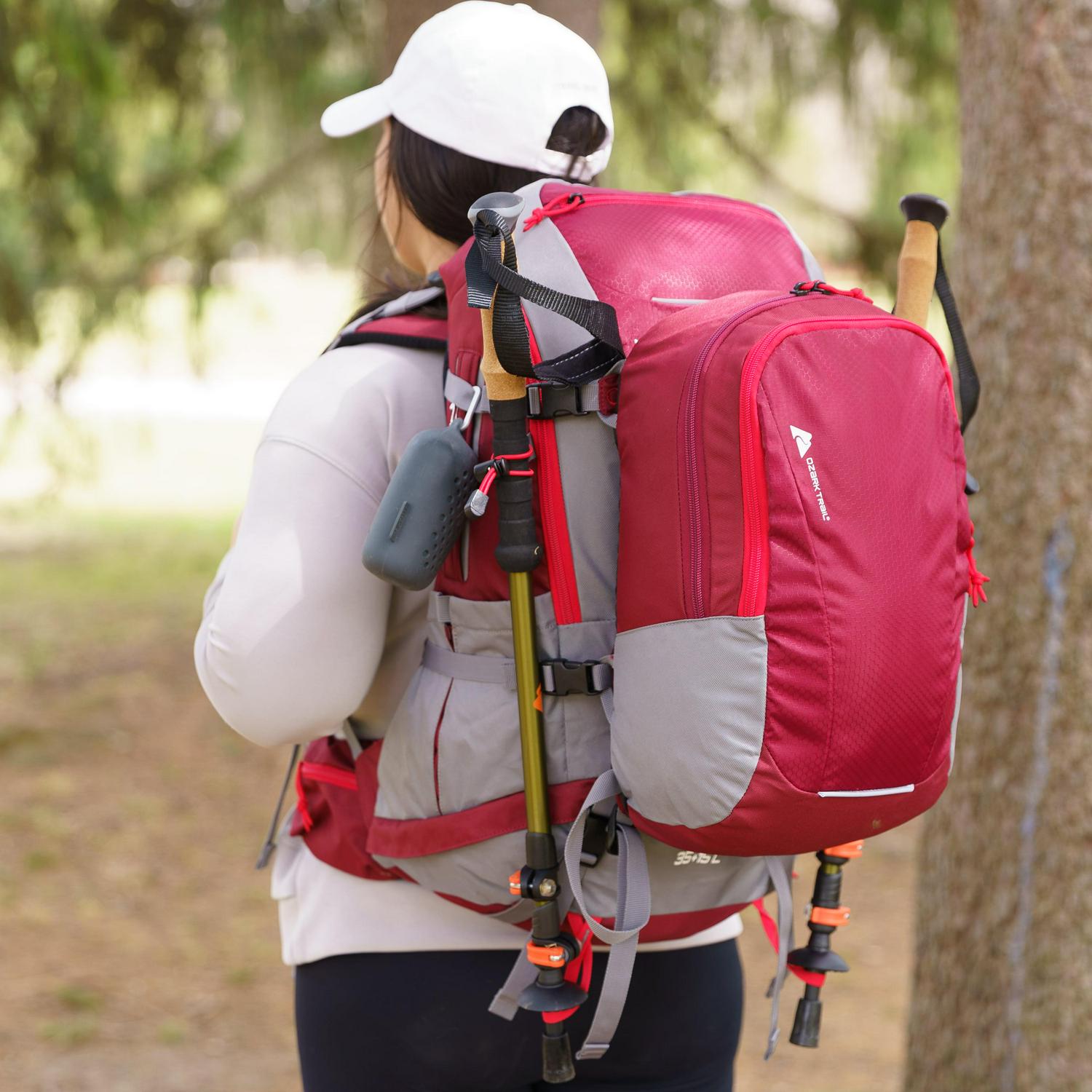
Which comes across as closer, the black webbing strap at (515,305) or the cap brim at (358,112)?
the black webbing strap at (515,305)

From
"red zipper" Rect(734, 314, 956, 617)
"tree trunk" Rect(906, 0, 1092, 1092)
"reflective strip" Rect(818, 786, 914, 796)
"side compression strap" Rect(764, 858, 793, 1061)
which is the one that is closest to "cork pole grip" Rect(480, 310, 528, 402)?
"red zipper" Rect(734, 314, 956, 617)

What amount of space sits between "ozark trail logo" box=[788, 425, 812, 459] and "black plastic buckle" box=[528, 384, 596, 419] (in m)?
0.22

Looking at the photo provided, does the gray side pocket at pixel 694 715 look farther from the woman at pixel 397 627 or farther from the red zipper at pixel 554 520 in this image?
the woman at pixel 397 627

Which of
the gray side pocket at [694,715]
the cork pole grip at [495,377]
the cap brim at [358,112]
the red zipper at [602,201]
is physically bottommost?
the gray side pocket at [694,715]

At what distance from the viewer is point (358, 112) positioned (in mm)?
1576

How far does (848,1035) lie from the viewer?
4.13m

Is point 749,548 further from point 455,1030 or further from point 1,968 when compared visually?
point 1,968

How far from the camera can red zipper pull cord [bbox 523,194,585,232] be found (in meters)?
1.36

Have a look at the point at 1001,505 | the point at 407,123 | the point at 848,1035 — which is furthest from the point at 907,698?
the point at 848,1035

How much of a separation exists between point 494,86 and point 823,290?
1.51ft

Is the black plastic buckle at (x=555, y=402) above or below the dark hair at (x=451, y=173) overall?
below

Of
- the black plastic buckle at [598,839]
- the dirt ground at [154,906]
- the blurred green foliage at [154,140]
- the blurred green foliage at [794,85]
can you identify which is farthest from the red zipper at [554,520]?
the blurred green foliage at [794,85]

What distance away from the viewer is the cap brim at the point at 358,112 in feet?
5.07

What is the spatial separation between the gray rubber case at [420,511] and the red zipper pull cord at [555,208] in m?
0.25
